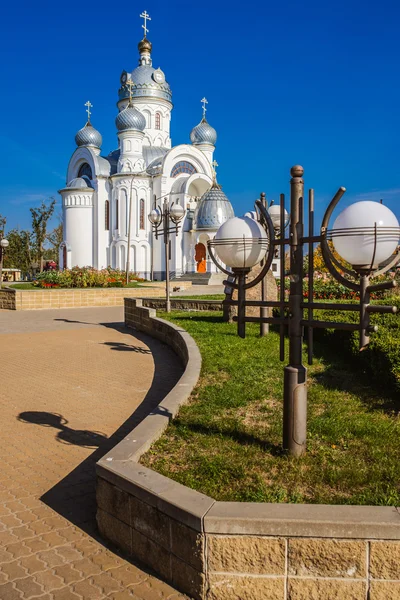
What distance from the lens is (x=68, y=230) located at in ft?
134

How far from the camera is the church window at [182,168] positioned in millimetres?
41053

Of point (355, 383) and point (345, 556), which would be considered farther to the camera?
point (355, 383)

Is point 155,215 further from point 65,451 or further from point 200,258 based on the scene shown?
point 200,258

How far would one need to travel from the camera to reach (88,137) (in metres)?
43.4

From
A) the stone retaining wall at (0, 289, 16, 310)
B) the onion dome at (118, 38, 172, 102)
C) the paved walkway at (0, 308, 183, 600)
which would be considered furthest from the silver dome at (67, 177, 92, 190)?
the paved walkway at (0, 308, 183, 600)

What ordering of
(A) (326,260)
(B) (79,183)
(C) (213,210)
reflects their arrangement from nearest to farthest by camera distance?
1. (A) (326,260)
2. (C) (213,210)
3. (B) (79,183)

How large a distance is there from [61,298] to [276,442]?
1739 centimetres

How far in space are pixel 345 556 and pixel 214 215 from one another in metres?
35.6

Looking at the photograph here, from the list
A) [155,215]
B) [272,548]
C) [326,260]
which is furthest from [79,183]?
[272,548]

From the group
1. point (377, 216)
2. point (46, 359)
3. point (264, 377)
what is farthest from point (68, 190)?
point (377, 216)

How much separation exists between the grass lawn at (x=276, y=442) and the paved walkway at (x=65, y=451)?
667 millimetres

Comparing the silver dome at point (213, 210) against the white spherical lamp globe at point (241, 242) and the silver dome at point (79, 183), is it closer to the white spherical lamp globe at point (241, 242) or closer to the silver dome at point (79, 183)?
the silver dome at point (79, 183)

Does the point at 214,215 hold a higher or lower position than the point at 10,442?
higher

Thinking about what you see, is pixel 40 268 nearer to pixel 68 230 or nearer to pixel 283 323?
pixel 68 230
